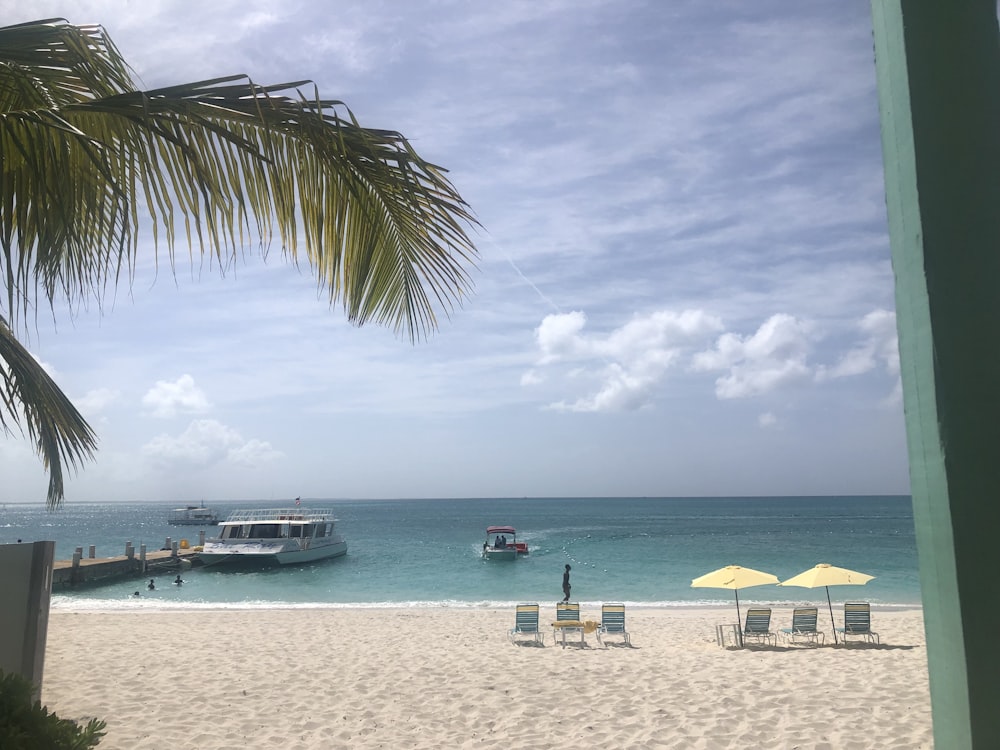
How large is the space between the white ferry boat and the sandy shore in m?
21.3

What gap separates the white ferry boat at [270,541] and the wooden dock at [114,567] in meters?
1.96

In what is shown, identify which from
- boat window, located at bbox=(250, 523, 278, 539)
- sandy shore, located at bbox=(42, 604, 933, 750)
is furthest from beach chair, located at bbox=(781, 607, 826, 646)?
boat window, located at bbox=(250, 523, 278, 539)

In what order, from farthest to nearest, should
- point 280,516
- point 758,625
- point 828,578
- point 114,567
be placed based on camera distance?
point 280,516 → point 114,567 → point 828,578 → point 758,625

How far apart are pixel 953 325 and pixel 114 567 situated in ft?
123

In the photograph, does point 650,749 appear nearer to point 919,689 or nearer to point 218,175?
point 919,689

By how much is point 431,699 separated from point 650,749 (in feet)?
9.30

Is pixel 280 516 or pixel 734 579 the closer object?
pixel 734 579

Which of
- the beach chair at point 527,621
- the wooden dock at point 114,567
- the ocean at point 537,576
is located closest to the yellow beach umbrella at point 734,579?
the beach chair at point 527,621

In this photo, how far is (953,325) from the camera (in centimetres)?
204

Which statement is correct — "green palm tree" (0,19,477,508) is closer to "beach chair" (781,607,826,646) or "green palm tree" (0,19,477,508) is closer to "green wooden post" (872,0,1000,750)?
"green wooden post" (872,0,1000,750)

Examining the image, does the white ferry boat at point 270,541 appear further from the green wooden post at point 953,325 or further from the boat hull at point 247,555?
the green wooden post at point 953,325

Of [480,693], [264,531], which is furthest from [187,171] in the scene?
[264,531]

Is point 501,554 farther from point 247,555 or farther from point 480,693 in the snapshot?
point 480,693

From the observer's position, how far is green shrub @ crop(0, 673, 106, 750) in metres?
2.33
